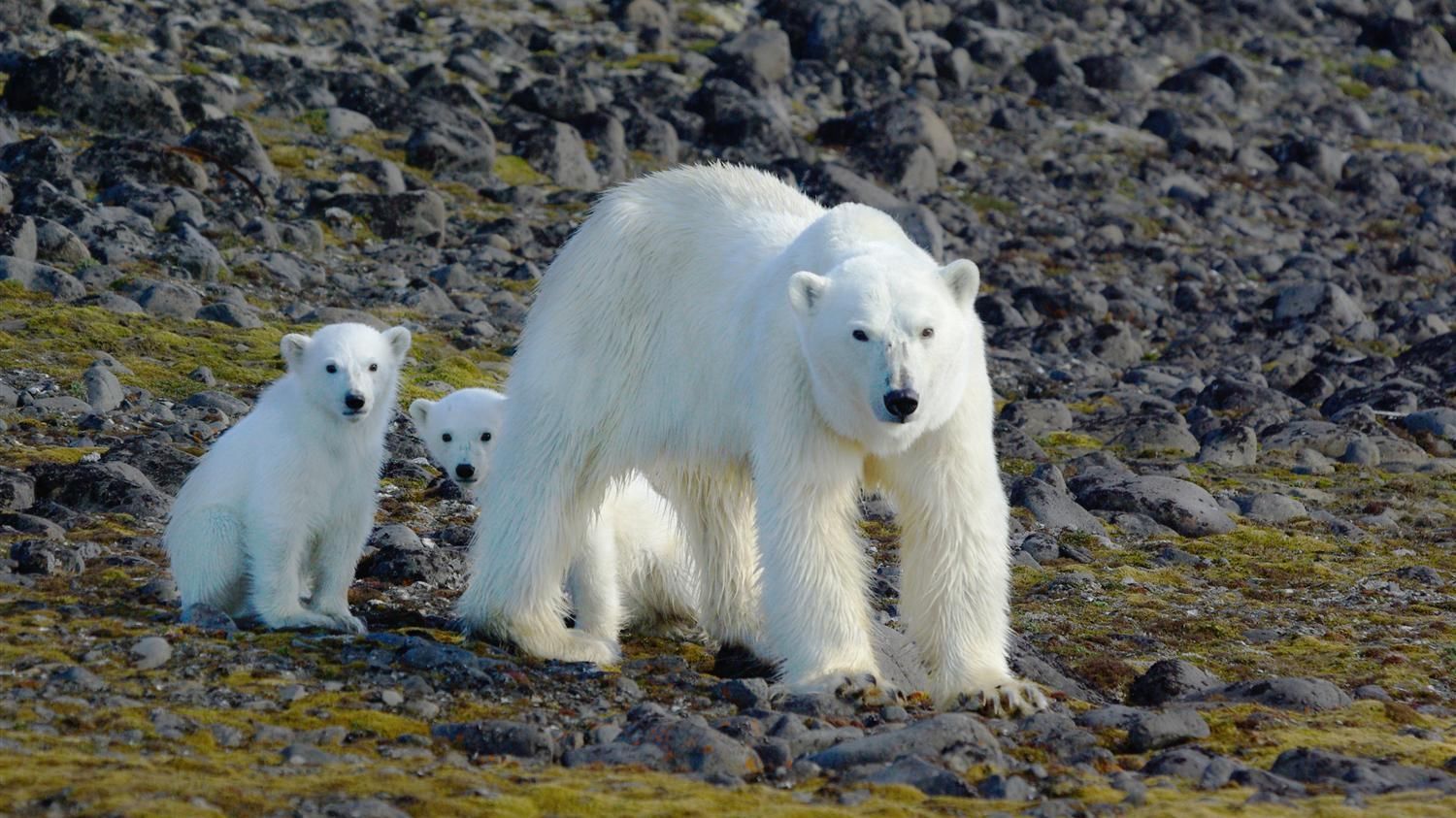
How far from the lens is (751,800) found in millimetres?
5188

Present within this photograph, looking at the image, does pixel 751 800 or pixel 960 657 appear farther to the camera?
pixel 960 657

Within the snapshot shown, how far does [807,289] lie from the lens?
6.32 m

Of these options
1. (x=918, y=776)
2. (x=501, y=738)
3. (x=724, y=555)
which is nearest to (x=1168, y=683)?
(x=724, y=555)

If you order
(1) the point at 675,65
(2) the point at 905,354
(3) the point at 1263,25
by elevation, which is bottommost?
(2) the point at 905,354

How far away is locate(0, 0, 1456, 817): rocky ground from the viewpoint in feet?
18.6

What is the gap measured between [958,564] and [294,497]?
2.69 metres

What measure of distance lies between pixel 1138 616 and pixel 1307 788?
10.8 ft

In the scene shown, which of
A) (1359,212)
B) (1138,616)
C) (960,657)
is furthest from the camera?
(1359,212)

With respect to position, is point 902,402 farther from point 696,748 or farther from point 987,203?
point 987,203

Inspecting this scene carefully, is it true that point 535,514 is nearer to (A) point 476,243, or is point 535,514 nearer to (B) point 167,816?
(B) point 167,816

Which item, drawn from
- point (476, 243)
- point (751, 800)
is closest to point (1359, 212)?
point (476, 243)

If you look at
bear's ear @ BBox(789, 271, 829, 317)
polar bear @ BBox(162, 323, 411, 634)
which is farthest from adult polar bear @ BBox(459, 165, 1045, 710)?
polar bear @ BBox(162, 323, 411, 634)

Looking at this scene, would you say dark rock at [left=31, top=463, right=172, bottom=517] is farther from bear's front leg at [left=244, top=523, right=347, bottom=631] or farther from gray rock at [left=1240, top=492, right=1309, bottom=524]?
gray rock at [left=1240, top=492, right=1309, bottom=524]

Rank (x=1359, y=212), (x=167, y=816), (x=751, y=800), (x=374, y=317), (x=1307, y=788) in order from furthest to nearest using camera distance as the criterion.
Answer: (x=1359, y=212)
(x=374, y=317)
(x=1307, y=788)
(x=751, y=800)
(x=167, y=816)
